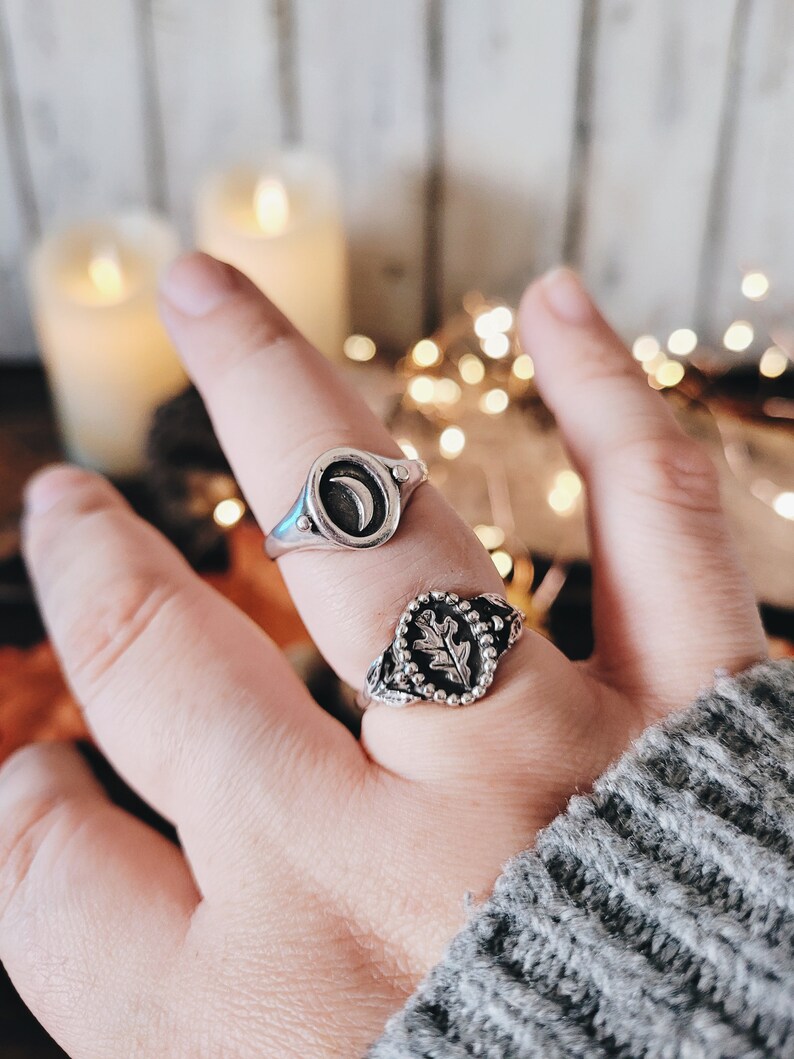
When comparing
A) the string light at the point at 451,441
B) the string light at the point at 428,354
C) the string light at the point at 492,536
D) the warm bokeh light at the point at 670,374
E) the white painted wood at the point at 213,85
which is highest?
Result: the white painted wood at the point at 213,85

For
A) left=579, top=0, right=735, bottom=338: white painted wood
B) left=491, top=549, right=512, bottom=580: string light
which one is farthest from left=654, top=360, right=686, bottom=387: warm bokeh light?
left=491, top=549, right=512, bottom=580: string light

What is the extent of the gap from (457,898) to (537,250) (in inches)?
25.6

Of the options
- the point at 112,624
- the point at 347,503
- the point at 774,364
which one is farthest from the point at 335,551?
the point at 774,364

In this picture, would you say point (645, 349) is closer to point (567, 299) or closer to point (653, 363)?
point (653, 363)

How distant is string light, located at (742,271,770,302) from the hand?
304mm

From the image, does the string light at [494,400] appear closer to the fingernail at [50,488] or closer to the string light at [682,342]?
the string light at [682,342]

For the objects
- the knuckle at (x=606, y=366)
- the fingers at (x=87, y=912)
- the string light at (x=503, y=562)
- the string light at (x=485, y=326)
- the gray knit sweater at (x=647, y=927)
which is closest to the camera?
the gray knit sweater at (x=647, y=927)

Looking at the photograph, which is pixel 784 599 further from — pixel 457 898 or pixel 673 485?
pixel 457 898

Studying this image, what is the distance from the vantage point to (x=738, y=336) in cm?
91

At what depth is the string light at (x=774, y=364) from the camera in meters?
0.93

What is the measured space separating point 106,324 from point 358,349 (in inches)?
9.6

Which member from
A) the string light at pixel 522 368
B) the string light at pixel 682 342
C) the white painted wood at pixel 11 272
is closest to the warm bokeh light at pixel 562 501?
the string light at pixel 522 368

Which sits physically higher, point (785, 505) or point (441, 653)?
point (441, 653)

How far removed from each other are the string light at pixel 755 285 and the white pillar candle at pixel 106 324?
1.65ft
